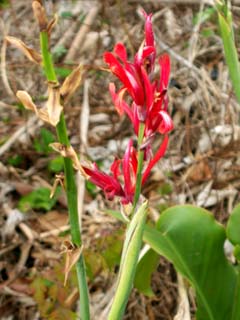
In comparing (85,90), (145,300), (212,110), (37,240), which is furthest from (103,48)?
(145,300)

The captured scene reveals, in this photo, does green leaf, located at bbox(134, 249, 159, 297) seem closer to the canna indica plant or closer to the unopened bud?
the canna indica plant

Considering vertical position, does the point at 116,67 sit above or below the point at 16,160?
above

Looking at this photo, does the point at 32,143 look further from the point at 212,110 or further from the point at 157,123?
the point at 157,123

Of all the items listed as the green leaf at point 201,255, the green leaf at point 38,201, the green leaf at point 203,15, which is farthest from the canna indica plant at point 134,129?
the green leaf at point 203,15

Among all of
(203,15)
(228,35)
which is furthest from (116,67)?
(203,15)

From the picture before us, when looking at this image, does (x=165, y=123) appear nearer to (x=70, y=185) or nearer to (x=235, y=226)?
(x=70, y=185)

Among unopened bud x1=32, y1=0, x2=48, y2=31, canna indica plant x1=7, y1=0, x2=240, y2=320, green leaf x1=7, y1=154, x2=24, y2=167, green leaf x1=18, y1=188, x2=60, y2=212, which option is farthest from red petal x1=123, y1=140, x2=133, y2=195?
green leaf x1=7, y1=154, x2=24, y2=167
